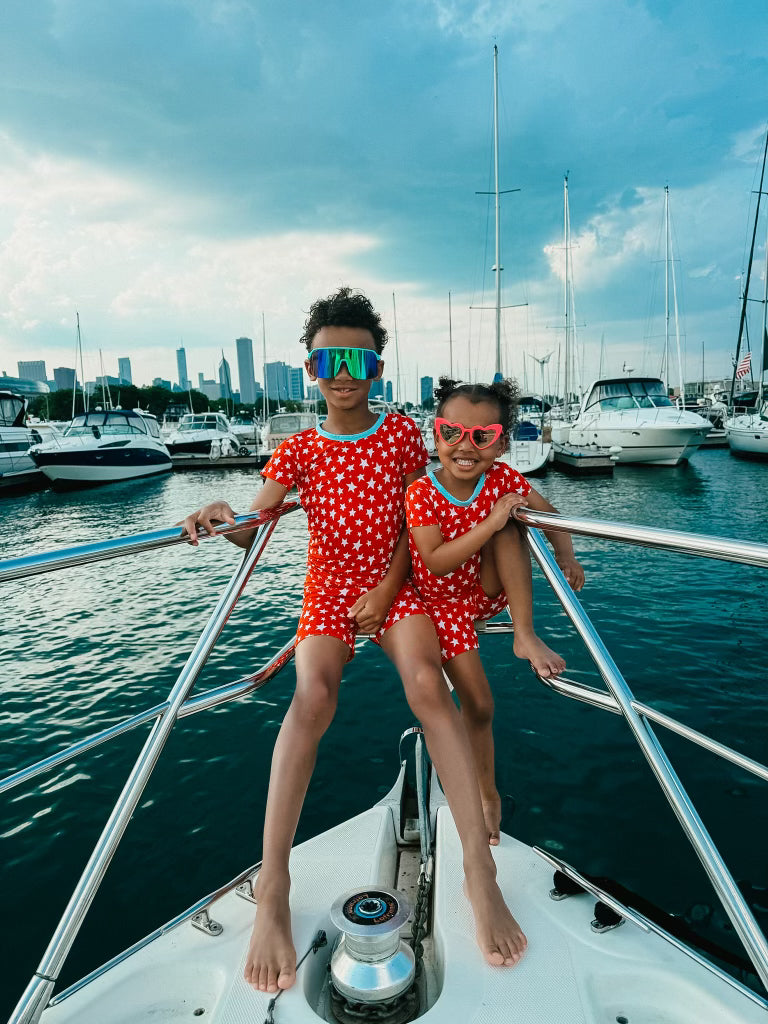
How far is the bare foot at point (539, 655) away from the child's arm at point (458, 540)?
1.12 feet

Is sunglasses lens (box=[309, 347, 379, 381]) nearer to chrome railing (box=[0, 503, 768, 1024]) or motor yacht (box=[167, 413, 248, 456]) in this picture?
chrome railing (box=[0, 503, 768, 1024])

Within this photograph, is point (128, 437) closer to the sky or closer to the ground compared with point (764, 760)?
closer to the sky

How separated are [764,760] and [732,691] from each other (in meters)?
1.32

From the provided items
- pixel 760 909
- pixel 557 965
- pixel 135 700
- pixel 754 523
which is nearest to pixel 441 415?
pixel 557 965

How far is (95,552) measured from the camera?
5.64 feet

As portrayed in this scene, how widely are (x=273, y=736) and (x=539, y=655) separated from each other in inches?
153

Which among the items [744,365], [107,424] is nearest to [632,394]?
[744,365]

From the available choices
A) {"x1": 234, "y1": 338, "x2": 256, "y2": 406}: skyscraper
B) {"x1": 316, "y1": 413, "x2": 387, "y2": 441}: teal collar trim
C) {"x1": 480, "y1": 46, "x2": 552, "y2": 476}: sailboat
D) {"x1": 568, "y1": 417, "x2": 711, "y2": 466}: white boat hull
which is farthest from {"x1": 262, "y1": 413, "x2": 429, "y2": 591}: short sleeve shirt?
{"x1": 234, "y1": 338, "x2": 256, "y2": 406}: skyscraper

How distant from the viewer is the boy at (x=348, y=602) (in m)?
1.75

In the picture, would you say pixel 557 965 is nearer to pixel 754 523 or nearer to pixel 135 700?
pixel 135 700

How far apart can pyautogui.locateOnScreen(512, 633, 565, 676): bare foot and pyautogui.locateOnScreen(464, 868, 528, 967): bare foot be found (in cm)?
62

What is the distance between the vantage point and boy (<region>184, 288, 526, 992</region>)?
1.75 metres

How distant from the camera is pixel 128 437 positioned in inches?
1093

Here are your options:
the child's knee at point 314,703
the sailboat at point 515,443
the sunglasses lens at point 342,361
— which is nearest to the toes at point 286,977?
the child's knee at point 314,703
